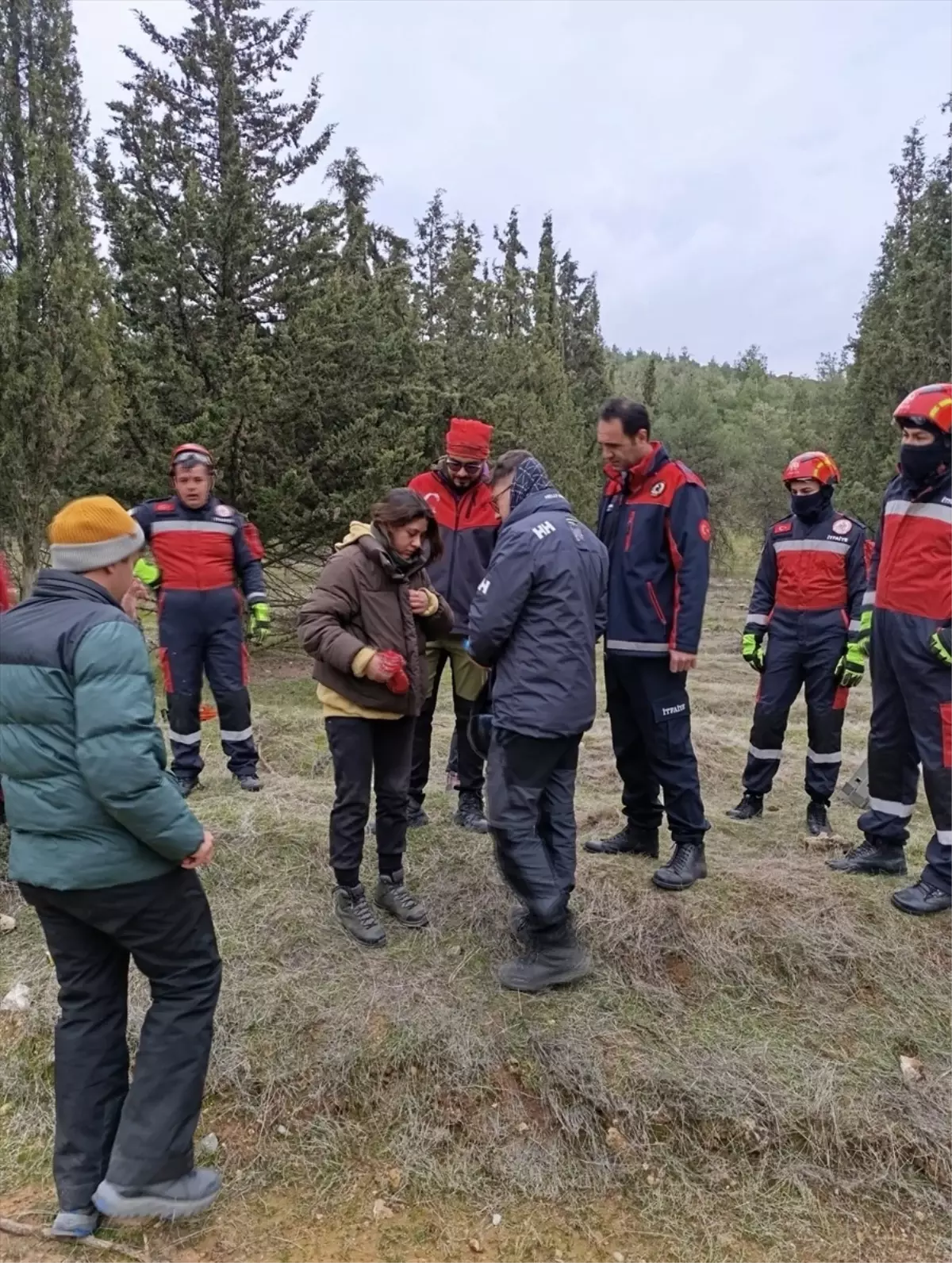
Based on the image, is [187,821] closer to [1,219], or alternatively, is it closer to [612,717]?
[612,717]

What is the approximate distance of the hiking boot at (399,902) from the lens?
13.0 feet

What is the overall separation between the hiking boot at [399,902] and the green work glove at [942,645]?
265 cm

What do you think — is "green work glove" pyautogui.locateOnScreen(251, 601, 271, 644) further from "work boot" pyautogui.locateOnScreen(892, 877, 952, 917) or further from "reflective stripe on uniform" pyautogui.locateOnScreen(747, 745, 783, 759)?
"work boot" pyautogui.locateOnScreen(892, 877, 952, 917)

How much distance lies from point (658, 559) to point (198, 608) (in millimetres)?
3005

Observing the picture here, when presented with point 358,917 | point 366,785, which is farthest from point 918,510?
point 358,917

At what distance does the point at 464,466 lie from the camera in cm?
462

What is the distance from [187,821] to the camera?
2.38m

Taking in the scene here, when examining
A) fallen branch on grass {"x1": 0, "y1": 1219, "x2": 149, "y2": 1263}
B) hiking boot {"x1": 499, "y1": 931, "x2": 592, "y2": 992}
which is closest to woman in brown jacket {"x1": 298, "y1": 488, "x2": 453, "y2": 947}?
hiking boot {"x1": 499, "y1": 931, "x2": 592, "y2": 992}

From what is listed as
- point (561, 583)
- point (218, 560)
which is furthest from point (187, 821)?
point (218, 560)

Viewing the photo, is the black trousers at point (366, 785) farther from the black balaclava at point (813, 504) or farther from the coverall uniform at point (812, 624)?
the black balaclava at point (813, 504)

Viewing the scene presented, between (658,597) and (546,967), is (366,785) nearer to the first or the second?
(546,967)

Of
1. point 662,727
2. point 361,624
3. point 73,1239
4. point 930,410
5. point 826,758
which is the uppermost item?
point 930,410

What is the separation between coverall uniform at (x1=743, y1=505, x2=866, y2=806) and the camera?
5.32m

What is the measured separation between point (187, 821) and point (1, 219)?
1052 centimetres
